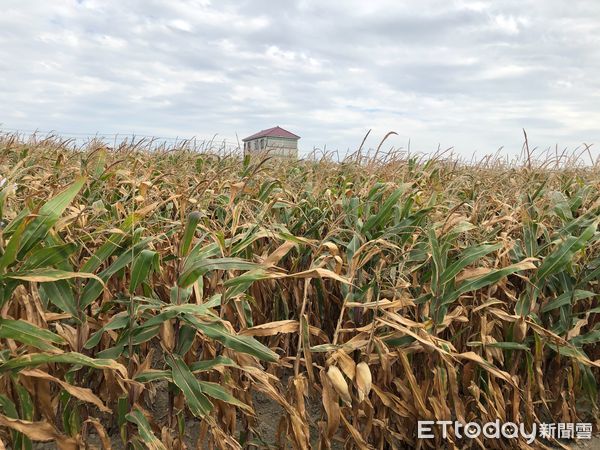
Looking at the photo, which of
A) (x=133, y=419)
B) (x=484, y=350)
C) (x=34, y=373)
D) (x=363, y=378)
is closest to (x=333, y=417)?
(x=363, y=378)

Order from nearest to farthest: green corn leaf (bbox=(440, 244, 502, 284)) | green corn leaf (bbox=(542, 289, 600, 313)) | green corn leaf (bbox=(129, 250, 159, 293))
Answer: green corn leaf (bbox=(129, 250, 159, 293)), green corn leaf (bbox=(440, 244, 502, 284)), green corn leaf (bbox=(542, 289, 600, 313))

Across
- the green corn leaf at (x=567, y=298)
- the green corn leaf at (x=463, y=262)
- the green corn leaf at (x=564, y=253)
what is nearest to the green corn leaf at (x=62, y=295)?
the green corn leaf at (x=463, y=262)

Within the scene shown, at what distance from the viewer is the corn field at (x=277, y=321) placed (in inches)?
57.7

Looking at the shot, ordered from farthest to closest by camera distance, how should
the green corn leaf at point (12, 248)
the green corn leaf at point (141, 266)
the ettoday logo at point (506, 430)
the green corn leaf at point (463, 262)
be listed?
the ettoday logo at point (506, 430)
the green corn leaf at point (463, 262)
the green corn leaf at point (141, 266)
the green corn leaf at point (12, 248)

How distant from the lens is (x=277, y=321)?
77.7 inches

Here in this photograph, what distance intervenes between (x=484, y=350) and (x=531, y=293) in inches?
12.5

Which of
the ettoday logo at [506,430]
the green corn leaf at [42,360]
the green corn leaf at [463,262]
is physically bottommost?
the ettoday logo at [506,430]

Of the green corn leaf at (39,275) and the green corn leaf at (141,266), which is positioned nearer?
the green corn leaf at (39,275)

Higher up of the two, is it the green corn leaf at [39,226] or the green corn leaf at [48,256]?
the green corn leaf at [39,226]

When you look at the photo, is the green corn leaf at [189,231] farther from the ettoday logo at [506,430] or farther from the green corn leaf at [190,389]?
the ettoday logo at [506,430]

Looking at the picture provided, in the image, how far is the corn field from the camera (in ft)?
4.81

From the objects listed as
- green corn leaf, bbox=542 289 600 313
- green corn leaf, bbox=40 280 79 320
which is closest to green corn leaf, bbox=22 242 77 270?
green corn leaf, bbox=40 280 79 320

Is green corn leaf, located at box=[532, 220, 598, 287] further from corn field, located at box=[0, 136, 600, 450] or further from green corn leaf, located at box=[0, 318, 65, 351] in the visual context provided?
green corn leaf, located at box=[0, 318, 65, 351]

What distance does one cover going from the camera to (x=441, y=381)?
1849 millimetres
